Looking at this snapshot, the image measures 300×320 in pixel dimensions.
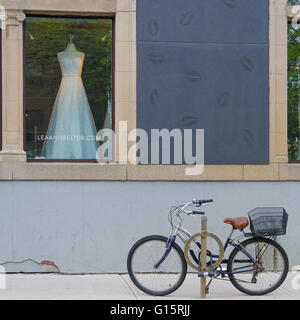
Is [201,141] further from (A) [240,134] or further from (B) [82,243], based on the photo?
(B) [82,243]

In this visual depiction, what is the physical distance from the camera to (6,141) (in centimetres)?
942

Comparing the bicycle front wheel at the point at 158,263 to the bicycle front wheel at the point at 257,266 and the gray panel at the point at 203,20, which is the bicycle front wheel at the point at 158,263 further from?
the gray panel at the point at 203,20

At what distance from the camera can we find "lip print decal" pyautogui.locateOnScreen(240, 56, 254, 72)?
9711 mm

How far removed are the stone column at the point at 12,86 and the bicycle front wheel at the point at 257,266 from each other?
139 inches

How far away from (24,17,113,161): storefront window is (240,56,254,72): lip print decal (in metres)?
2.01

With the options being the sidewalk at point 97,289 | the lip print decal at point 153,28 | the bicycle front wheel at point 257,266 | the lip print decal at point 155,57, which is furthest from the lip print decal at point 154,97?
the bicycle front wheel at point 257,266

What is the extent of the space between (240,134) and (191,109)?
0.83 m

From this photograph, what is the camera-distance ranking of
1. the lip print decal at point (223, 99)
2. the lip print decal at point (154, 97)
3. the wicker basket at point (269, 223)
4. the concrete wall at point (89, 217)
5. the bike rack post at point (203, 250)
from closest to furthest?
the bike rack post at point (203, 250) → the wicker basket at point (269, 223) → the concrete wall at point (89, 217) → the lip print decal at point (154, 97) → the lip print decal at point (223, 99)

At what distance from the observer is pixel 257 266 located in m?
8.00

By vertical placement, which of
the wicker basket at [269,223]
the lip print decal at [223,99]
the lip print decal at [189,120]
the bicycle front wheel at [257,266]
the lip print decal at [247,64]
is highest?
the lip print decal at [247,64]

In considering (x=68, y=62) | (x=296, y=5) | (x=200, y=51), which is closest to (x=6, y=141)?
(x=68, y=62)

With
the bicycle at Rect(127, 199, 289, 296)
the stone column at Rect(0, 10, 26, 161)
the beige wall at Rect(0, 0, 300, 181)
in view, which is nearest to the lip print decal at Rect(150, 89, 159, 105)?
the beige wall at Rect(0, 0, 300, 181)

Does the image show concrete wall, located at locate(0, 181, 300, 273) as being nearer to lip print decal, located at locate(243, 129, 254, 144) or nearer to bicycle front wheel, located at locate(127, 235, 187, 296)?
lip print decal, located at locate(243, 129, 254, 144)

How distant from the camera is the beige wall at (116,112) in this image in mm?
9391
